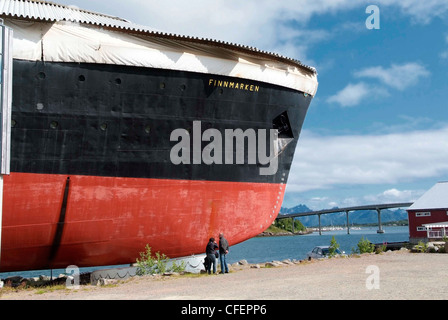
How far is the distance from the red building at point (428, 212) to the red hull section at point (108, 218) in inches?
1580

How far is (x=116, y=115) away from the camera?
1223cm

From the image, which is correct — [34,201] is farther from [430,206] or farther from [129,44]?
[430,206]

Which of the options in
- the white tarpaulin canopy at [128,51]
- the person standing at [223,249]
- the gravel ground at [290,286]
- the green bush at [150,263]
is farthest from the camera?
the person standing at [223,249]

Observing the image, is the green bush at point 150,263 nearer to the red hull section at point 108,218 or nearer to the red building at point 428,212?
the red hull section at point 108,218

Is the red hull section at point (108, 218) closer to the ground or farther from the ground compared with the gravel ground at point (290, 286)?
farther from the ground

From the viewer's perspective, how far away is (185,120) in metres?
13.0

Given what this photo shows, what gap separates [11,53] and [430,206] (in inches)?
1934

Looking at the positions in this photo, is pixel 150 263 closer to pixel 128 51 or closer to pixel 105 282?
pixel 105 282

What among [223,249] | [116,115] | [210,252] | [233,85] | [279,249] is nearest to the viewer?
[116,115]

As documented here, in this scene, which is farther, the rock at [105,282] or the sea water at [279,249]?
the sea water at [279,249]

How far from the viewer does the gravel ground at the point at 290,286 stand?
27.8 feet

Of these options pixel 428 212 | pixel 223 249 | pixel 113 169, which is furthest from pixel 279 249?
pixel 113 169

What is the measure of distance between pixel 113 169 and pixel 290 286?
575 centimetres

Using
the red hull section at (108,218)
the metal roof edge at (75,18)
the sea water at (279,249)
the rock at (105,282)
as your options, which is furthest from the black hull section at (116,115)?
the sea water at (279,249)
